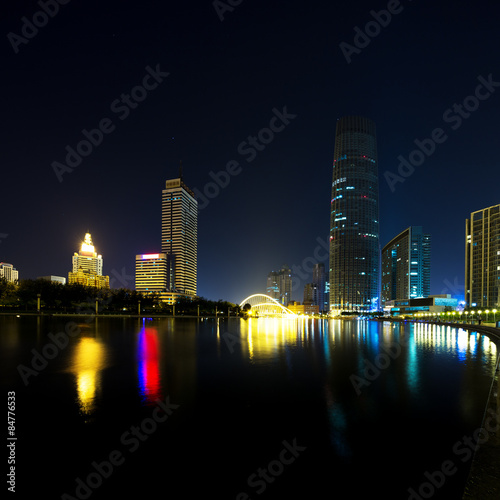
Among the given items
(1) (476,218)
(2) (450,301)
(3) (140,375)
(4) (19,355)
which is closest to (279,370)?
(3) (140,375)

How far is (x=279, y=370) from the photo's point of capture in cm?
1878

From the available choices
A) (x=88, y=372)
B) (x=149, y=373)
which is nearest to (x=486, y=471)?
(x=149, y=373)

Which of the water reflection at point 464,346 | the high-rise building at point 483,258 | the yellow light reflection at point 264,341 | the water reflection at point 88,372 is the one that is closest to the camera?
the water reflection at point 88,372

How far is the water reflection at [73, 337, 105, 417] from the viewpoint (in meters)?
12.1

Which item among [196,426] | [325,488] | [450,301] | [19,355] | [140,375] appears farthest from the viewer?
[450,301]

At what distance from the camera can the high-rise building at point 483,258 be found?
159500 mm

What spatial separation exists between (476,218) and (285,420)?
20401 centimetres

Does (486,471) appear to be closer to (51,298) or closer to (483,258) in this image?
(51,298)

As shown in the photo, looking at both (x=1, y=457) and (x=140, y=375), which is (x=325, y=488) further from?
(x=140, y=375)

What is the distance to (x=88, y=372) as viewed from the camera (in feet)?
56.1

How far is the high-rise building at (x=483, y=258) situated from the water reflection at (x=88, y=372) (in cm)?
17260

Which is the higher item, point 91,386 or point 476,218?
point 476,218

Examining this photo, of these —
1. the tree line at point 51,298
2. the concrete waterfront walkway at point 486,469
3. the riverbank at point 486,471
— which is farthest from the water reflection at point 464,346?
the tree line at point 51,298

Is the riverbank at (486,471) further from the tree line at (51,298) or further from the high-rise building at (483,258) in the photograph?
the high-rise building at (483,258)
